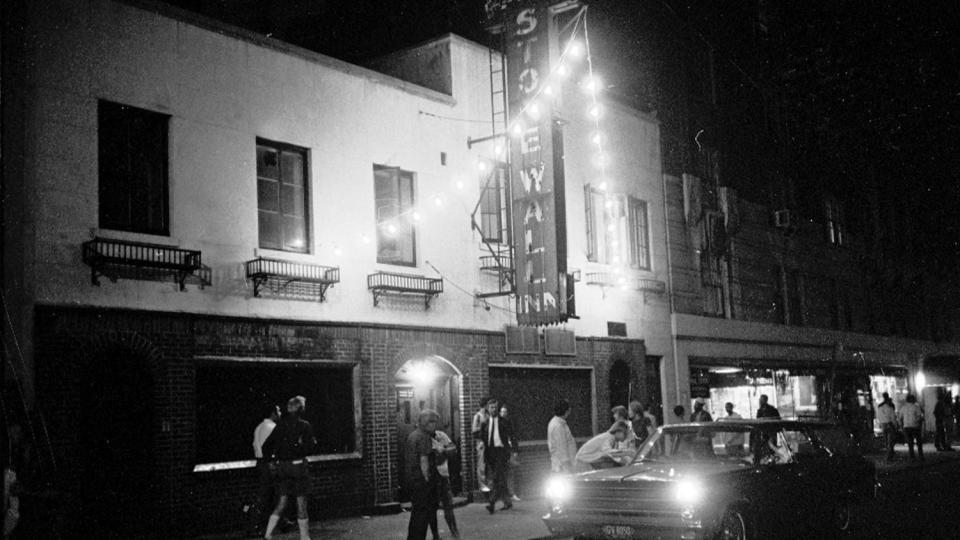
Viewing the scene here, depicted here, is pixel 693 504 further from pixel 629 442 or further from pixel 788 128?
pixel 788 128

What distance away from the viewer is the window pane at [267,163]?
1400 cm

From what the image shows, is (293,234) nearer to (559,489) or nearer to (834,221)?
(559,489)

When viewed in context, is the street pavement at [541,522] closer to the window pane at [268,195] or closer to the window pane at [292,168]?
the window pane at [268,195]

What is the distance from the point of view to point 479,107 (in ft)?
57.8

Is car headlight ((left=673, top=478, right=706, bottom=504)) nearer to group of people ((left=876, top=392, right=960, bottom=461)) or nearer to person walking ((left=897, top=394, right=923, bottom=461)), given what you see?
group of people ((left=876, top=392, right=960, bottom=461))

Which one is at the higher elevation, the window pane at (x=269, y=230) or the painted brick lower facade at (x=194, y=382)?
the window pane at (x=269, y=230)

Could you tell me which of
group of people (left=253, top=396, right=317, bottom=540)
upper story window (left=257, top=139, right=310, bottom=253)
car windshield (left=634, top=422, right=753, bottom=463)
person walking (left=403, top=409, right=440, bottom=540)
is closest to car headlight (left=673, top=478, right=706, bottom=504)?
car windshield (left=634, top=422, right=753, bottom=463)

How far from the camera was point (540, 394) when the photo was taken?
60.8 ft

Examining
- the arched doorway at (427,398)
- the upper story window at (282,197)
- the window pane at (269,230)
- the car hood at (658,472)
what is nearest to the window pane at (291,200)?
the upper story window at (282,197)

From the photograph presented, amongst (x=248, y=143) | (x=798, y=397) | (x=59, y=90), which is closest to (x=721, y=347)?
(x=798, y=397)

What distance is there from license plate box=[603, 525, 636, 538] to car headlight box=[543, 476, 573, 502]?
26.1 inches

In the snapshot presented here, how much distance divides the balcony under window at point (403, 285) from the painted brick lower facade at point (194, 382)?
635 millimetres

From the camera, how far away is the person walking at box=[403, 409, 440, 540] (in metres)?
10.1

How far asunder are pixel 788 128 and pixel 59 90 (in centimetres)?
2533
